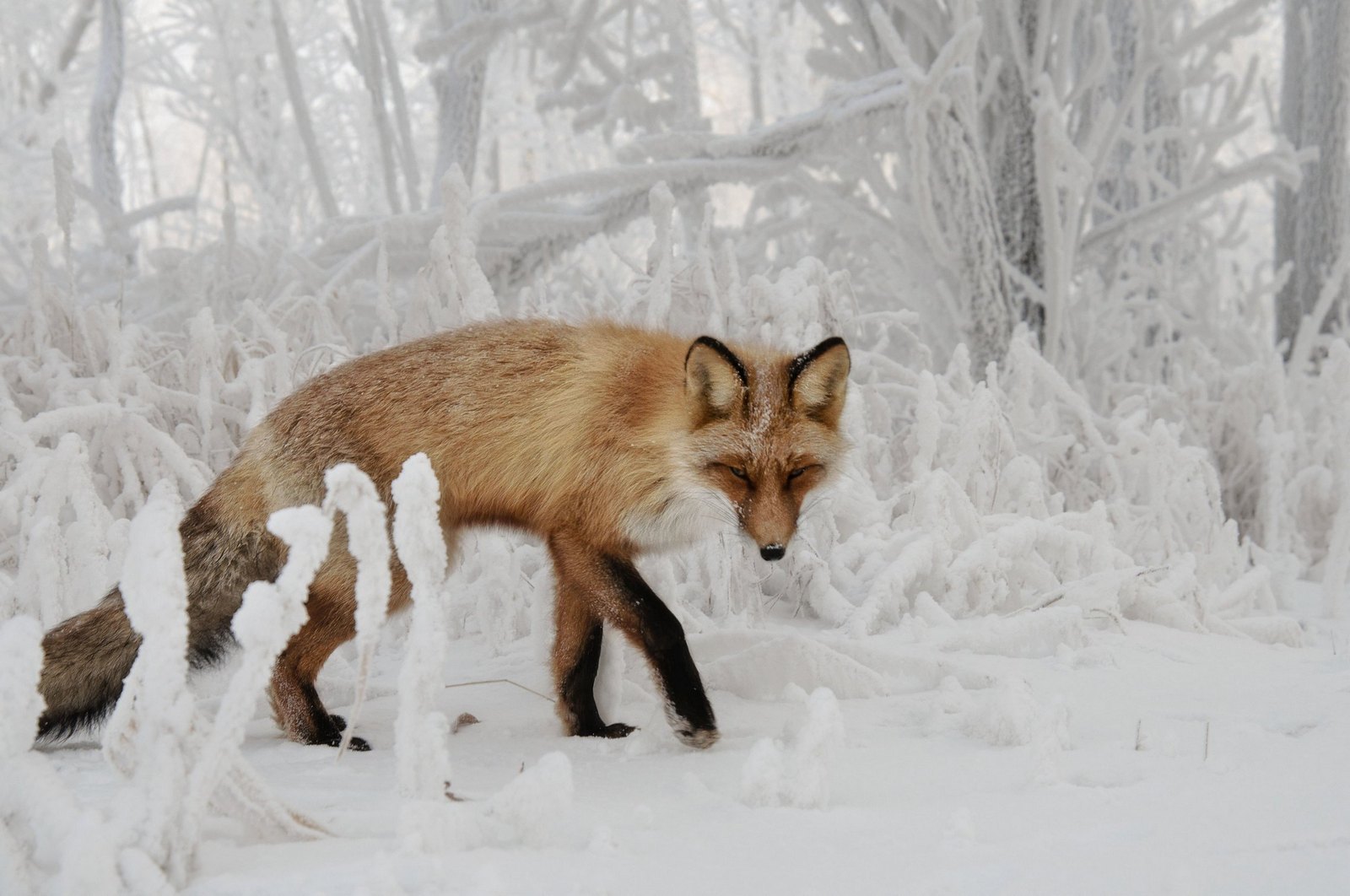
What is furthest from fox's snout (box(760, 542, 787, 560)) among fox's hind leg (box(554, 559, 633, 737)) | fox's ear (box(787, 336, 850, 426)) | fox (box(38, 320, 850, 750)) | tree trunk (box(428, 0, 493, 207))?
tree trunk (box(428, 0, 493, 207))

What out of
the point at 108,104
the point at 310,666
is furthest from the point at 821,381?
the point at 108,104

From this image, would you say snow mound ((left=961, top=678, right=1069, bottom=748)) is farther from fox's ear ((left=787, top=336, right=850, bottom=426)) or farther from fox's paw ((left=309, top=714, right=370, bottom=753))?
fox's paw ((left=309, top=714, right=370, bottom=753))

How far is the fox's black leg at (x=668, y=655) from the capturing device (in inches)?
103

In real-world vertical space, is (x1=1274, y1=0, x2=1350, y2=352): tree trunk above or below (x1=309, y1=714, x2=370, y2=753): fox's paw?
above

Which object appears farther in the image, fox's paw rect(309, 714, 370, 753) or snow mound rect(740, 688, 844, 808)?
fox's paw rect(309, 714, 370, 753)

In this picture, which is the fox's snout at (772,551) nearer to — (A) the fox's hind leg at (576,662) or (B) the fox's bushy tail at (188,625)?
(A) the fox's hind leg at (576,662)

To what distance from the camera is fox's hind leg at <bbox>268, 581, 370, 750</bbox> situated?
8.77 ft

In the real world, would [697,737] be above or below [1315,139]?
below

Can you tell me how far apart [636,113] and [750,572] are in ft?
18.1

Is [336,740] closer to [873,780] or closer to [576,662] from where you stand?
[576,662]

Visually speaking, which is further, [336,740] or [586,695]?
[586,695]

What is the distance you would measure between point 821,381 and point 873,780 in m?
1.04

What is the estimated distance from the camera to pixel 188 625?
2.47 m

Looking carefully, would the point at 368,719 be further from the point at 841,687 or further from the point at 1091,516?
the point at 1091,516
